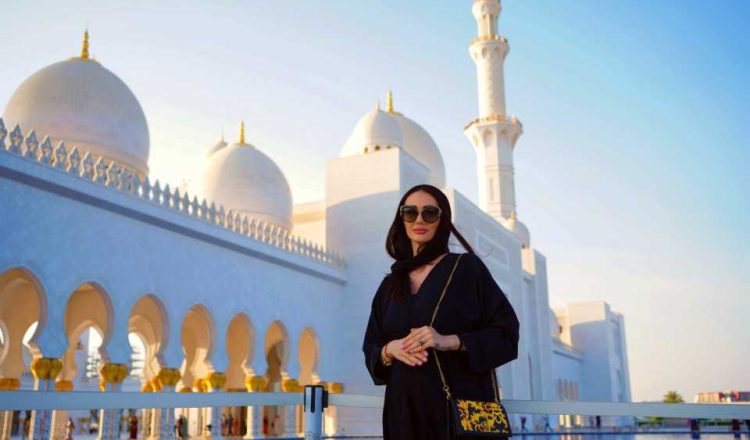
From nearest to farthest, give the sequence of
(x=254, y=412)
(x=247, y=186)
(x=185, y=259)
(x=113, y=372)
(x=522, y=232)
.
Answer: (x=113, y=372)
(x=185, y=259)
(x=254, y=412)
(x=247, y=186)
(x=522, y=232)

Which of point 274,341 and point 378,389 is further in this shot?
point 274,341

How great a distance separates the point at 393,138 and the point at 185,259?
23.6 feet

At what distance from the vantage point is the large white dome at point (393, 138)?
16047 mm

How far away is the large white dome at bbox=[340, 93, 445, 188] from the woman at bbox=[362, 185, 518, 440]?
14.2m

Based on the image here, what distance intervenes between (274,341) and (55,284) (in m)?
7.23

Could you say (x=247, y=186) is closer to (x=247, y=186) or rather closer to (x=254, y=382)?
(x=247, y=186)

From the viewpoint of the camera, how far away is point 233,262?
11133 mm

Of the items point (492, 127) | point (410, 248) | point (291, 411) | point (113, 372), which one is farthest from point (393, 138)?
point (410, 248)

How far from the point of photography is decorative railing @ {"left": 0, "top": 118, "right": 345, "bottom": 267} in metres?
7.91

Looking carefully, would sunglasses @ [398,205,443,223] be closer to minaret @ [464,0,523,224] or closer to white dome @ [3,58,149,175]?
white dome @ [3,58,149,175]

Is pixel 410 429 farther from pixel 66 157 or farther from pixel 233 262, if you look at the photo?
pixel 233 262

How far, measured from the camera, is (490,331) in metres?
1.47

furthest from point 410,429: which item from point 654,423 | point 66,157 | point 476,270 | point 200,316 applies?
point 654,423

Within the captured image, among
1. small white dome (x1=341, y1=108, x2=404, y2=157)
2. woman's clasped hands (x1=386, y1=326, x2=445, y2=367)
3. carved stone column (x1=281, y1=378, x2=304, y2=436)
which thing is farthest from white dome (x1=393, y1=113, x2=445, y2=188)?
woman's clasped hands (x1=386, y1=326, x2=445, y2=367)
